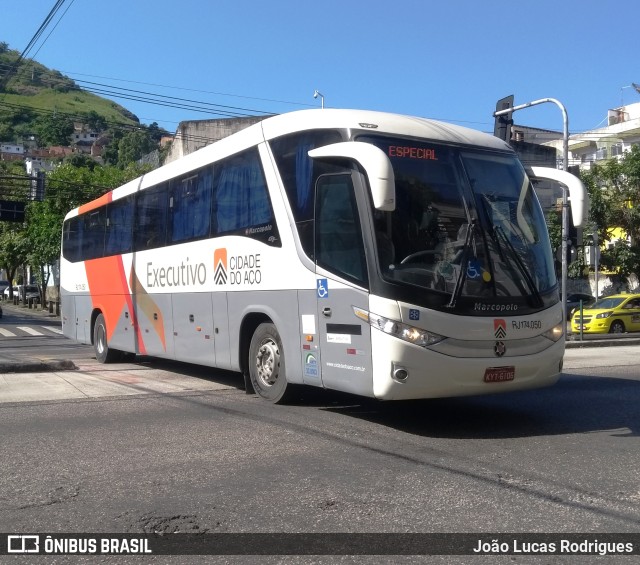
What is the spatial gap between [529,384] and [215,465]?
3.49 m

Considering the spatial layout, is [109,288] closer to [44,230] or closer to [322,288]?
[322,288]

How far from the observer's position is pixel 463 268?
7.78m

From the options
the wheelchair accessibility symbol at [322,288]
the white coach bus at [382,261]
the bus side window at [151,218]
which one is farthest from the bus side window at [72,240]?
the wheelchair accessibility symbol at [322,288]

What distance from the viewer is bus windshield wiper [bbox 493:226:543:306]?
814 centimetres

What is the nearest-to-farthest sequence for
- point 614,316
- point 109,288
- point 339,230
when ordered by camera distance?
point 339,230
point 109,288
point 614,316

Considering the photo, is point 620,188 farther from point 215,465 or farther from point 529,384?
point 215,465

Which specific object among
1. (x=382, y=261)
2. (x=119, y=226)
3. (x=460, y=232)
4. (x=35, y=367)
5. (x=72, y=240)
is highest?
(x=119, y=226)

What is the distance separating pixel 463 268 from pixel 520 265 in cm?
79

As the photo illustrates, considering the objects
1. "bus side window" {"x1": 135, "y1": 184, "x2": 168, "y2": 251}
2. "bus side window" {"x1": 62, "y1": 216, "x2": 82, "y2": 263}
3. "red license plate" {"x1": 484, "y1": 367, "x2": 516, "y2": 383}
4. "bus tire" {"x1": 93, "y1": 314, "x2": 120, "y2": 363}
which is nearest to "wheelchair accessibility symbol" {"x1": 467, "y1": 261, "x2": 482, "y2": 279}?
"red license plate" {"x1": 484, "y1": 367, "x2": 516, "y2": 383}

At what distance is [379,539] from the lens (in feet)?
15.6

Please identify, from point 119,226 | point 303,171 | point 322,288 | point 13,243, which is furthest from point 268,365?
point 13,243

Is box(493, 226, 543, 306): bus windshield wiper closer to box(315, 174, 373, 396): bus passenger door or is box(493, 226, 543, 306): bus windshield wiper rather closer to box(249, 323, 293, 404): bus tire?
box(315, 174, 373, 396): bus passenger door

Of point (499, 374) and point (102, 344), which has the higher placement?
point (499, 374)

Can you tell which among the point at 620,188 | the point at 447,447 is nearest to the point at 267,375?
the point at 447,447
